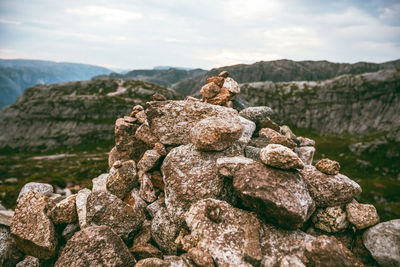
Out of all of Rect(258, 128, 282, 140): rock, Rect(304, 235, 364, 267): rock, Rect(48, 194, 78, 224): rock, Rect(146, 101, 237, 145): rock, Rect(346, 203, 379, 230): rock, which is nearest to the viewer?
Rect(304, 235, 364, 267): rock

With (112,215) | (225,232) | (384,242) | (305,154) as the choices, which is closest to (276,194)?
(225,232)

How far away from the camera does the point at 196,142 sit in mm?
11516

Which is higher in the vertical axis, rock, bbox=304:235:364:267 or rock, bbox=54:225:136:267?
rock, bbox=304:235:364:267

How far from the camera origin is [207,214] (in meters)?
9.40

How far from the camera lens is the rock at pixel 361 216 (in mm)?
9297

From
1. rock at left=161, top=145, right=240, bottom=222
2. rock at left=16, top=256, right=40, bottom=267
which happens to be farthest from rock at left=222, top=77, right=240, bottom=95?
rock at left=16, top=256, right=40, bottom=267

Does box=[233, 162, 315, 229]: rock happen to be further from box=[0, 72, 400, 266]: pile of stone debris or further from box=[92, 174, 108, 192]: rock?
box=[92, 174, 108, 192]: rock

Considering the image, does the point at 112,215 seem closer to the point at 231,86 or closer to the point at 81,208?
the point at 81,208

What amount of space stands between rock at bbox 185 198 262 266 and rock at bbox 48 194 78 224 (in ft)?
22.2

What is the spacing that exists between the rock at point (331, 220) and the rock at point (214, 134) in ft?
18.1

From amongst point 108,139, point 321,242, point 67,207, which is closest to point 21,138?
point 108,139

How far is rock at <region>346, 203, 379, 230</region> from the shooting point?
930cm

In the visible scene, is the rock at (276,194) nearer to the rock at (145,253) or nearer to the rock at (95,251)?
the rock at (145,253)

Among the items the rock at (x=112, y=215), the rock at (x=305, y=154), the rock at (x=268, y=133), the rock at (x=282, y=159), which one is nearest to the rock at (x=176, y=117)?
the rock at (x=268, y=133)
